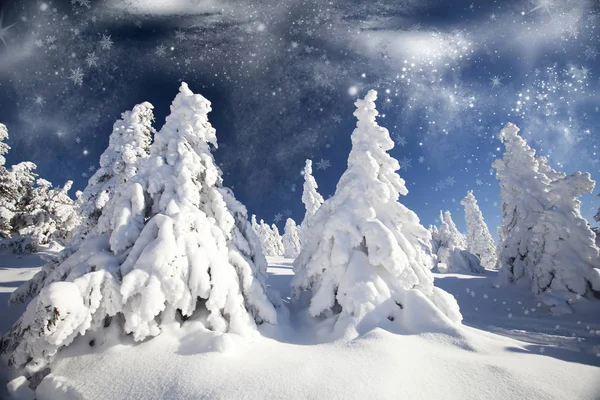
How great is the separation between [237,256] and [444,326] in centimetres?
646

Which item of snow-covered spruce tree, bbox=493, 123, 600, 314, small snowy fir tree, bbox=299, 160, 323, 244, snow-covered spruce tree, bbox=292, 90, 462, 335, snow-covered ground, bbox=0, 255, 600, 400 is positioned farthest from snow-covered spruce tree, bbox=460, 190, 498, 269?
snow-covered ground, bbox=0, 255, 600, 400

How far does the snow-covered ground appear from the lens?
5.14 m

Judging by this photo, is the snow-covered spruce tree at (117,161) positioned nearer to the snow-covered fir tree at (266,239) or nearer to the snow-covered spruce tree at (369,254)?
the snow-covered spruce tree at (369,254)

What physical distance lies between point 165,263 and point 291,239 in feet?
191

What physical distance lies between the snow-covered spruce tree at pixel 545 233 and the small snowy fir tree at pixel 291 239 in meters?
44.4

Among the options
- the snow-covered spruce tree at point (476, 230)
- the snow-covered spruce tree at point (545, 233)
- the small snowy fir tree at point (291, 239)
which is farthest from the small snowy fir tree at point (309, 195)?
the snow-covered spruce tree at point (476, 230)

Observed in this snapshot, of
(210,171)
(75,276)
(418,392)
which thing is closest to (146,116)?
(210,171)

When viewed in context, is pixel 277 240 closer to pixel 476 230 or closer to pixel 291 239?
pixel 291 239

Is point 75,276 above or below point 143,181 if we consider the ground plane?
below

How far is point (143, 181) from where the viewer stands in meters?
8.71

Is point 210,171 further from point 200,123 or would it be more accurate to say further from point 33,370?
point 33,370

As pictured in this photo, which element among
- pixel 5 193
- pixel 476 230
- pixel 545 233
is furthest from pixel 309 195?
pixel 476 230

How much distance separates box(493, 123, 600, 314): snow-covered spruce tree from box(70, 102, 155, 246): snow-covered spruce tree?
2544cm

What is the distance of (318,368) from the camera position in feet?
19.5
